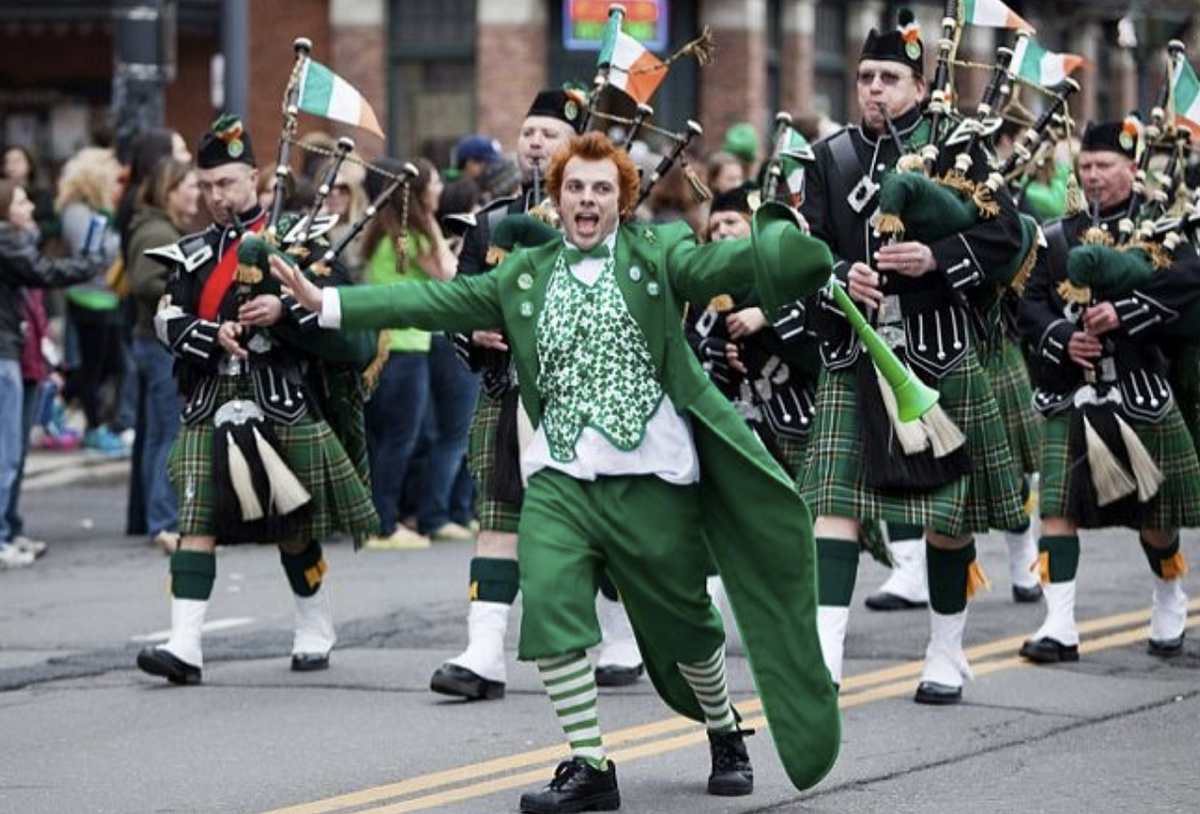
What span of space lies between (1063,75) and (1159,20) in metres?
14.0

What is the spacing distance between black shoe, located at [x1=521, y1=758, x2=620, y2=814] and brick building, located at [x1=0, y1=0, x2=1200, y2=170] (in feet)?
64.6

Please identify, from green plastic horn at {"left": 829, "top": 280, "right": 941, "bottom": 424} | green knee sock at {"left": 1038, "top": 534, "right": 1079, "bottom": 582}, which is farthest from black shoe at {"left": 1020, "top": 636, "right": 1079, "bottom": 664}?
green plastic horn at {"left": 829, "top": 280, "right": 941, "bottom": 424}

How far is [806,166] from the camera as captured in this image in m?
Answer: 9.35

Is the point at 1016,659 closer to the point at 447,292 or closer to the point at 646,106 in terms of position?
the point at 646,106

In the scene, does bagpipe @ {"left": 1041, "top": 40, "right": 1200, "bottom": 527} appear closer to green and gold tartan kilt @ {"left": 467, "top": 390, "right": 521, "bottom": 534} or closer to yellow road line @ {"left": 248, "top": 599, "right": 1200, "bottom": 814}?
yellow road line @ {"left": 248, "top": 599, "right": 1200, "bottom": 814}

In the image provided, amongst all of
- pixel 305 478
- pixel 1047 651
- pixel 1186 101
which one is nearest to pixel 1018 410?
pixel 1047 651

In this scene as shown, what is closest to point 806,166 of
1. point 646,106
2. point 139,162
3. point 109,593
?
point 646,106

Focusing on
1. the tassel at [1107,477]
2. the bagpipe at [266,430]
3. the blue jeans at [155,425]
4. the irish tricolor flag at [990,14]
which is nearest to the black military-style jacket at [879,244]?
the irish tricolor flag at [990,14]

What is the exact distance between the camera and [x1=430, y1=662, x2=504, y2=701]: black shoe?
950cm

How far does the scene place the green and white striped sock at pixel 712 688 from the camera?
791 cm

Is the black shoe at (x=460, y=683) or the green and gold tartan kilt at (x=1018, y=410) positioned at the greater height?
the green and gold tartan kilt at (x=1018, y=410)

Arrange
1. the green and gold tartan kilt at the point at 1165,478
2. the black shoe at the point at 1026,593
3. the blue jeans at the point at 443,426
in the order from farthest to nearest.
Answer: the blue jeans at the point at 443,426, the black shoe at the point at 1026,593, the green and gold tartan kilt at the point at 1165,478

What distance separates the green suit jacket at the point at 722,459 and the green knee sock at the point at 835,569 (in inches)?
49.0

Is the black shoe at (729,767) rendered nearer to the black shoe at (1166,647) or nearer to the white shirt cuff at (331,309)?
the white shirt cuff at (331,309)
